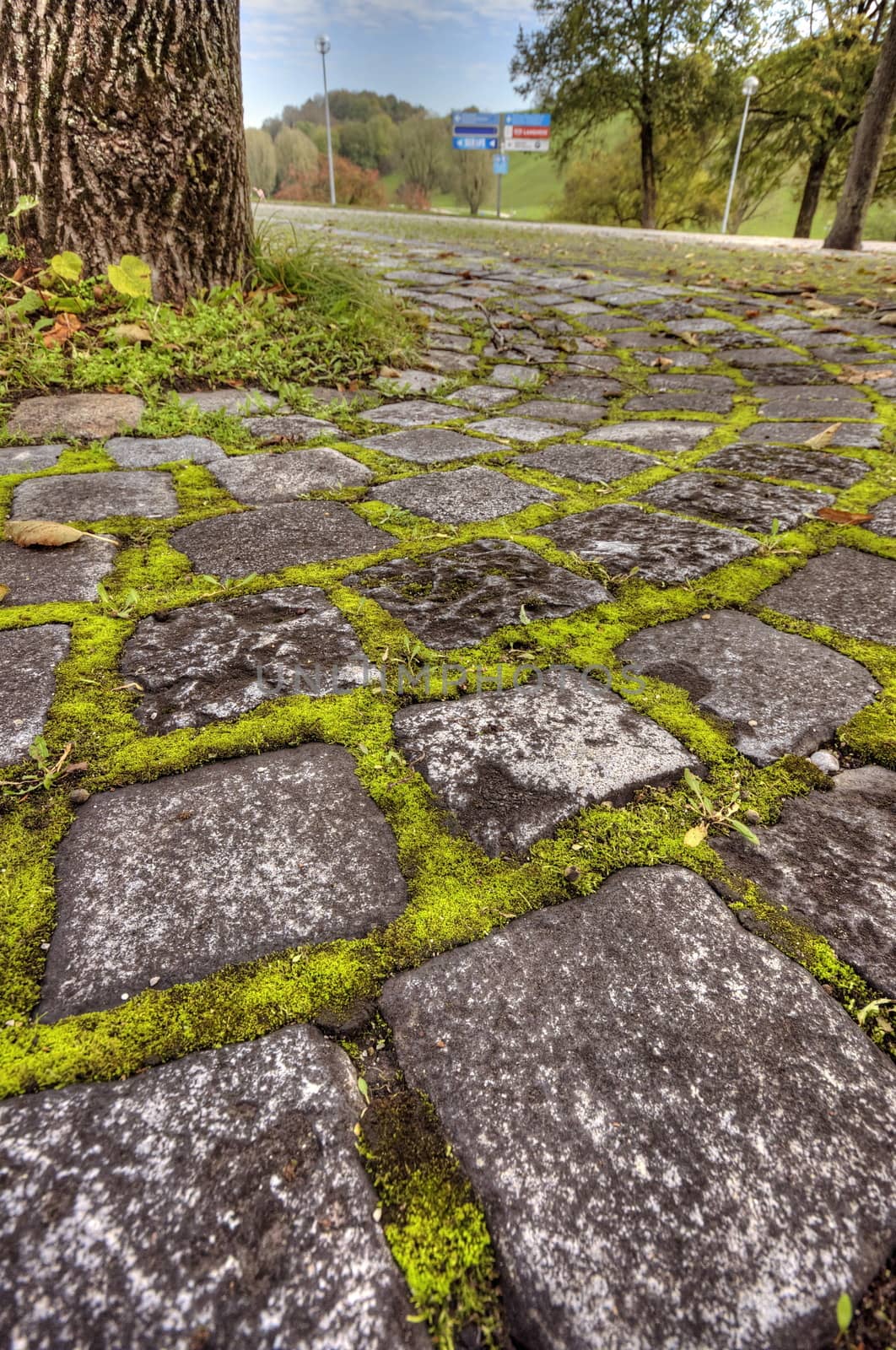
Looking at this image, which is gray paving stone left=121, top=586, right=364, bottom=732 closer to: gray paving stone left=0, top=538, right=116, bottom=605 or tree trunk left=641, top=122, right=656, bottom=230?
gray paving stone left=0, top=538, right=116, bottom=605

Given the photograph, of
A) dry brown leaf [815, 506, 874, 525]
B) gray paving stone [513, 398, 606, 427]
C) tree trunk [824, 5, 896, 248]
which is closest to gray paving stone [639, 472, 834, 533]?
dry brown leaf [815, 506, 874, 525]

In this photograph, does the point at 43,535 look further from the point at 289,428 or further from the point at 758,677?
the point at 758,677

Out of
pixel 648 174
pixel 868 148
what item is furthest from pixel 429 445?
pixel 648 174

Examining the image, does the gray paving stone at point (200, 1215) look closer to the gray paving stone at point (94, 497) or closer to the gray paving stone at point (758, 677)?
the gray paving stone at point (758, 677)

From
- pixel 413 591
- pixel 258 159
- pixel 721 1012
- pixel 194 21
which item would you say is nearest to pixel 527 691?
pixel 413 591

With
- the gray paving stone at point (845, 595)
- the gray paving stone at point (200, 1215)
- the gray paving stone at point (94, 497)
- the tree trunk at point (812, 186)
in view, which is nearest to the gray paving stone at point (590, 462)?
the gray paving stone at point (845, 595)

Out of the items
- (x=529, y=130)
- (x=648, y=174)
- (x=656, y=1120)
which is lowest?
(x=656, y=1120)

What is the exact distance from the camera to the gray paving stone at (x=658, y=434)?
113 inches

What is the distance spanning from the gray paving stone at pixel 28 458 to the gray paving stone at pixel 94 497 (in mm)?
122

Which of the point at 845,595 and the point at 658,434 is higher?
the point at 658,434

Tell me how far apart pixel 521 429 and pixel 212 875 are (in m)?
2.52

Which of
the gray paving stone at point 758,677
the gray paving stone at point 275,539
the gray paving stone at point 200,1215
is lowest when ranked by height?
the gray paving stone at point 200,1215

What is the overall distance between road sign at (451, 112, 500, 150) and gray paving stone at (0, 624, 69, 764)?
33.8 meters

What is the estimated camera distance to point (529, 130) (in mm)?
24906
